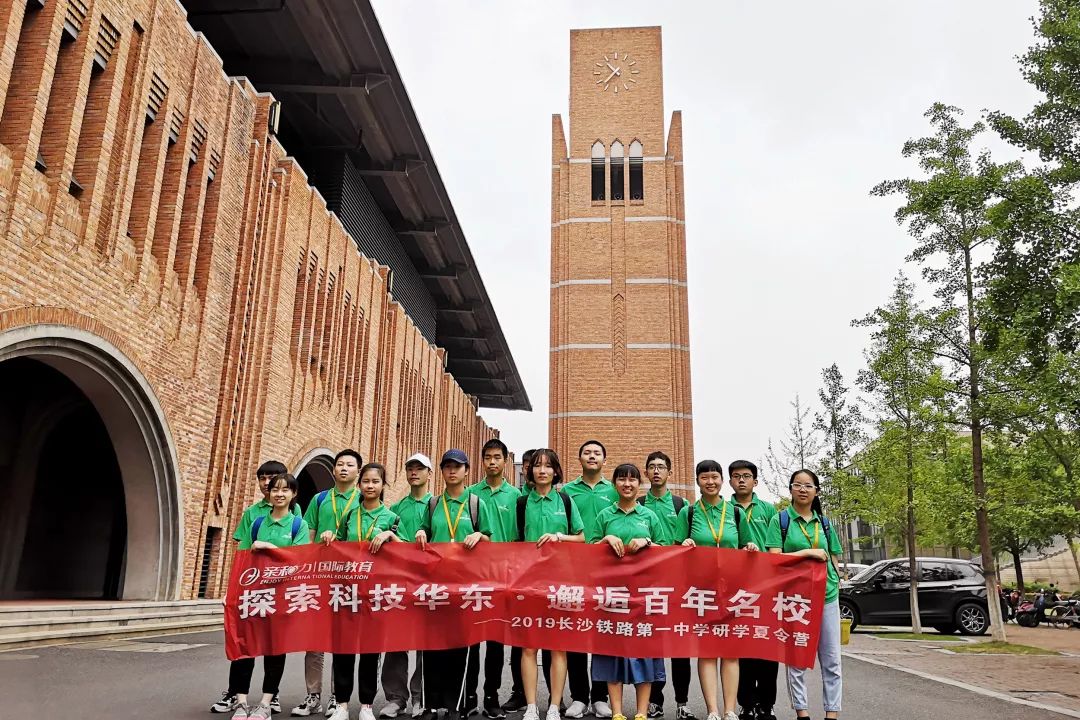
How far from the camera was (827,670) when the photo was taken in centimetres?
586

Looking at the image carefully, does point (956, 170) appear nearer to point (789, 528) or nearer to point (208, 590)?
point (789, 528)

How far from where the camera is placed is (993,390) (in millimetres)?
16406

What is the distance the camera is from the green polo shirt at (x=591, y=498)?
21.3 ft

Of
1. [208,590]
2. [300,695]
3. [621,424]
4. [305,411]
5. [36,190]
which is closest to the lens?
[300,695]

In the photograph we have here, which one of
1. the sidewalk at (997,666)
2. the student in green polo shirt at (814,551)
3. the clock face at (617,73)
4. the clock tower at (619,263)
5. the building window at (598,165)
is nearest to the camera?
the student in green polo shirt at (814,551)

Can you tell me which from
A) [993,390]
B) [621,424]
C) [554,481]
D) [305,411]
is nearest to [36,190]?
[554,481]

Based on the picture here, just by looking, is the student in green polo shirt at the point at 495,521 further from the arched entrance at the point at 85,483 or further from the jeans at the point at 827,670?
the arched entrance at the point at 85,483

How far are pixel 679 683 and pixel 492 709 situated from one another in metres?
1.51

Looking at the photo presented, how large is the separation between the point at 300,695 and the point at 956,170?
1515cm

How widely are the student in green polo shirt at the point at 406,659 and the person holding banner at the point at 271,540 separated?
0.75m

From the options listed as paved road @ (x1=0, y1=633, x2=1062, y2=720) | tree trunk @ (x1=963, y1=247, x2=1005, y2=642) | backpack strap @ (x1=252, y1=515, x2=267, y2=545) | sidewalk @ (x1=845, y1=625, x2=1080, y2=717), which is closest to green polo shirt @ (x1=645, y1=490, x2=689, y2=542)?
paved road @ (x1=0, y1=633, x2=1062, y2=720)

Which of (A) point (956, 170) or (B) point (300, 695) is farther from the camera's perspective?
(A) point (956, 170)

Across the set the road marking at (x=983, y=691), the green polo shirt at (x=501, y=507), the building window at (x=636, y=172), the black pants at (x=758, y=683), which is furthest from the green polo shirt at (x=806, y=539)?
the building window at (x=636, y=172)

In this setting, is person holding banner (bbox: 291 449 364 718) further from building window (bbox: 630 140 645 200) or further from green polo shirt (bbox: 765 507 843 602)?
building window (bbox: 630 140 645 200)
